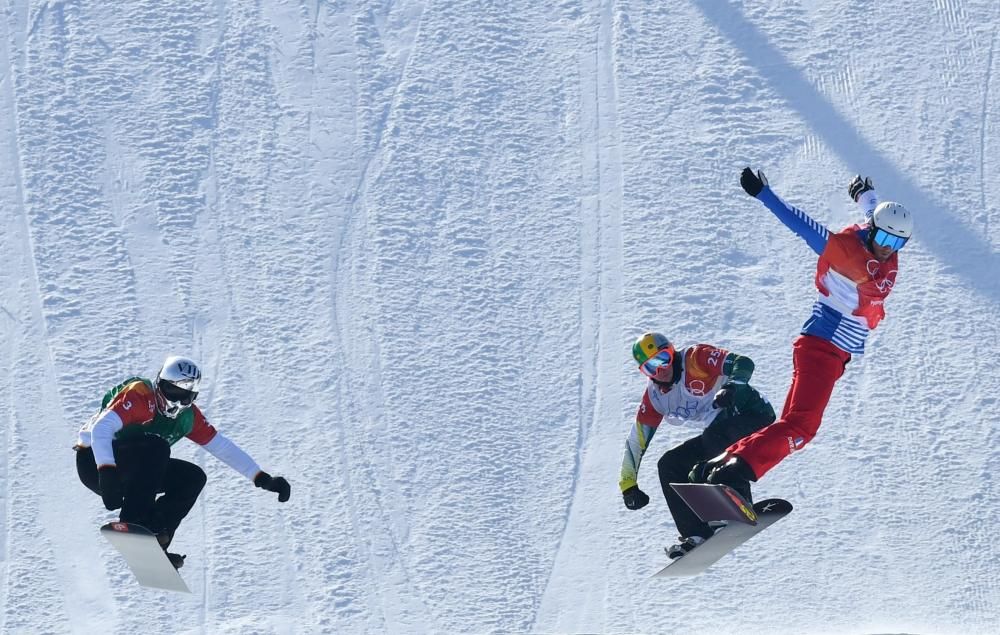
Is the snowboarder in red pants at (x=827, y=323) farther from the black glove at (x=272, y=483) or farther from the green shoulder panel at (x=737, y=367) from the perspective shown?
the black glove at (x=272, y=483)

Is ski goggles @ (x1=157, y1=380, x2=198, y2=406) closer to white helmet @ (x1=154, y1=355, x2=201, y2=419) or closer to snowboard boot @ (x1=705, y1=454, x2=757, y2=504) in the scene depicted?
white helmet @ (x1=154, y1=355, x2=201, y2=419)

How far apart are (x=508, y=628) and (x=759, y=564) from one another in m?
1.90

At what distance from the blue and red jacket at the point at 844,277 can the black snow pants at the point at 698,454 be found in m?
0.62

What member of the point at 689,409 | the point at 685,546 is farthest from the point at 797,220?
the point at 685,546

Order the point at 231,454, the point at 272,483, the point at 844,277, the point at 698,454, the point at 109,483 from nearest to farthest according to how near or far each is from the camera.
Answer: the point at 844,277 → the point at 109,483 → the point at 698,454 → the point at 272,483 → the point at 231,454

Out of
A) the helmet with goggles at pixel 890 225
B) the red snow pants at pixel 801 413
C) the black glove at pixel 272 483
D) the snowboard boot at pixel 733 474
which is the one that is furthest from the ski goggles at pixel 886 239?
the black glove at pixel 272 483

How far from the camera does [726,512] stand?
33.1ft

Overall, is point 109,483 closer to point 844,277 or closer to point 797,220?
point 797,220

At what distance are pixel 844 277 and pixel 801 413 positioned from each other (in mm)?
780

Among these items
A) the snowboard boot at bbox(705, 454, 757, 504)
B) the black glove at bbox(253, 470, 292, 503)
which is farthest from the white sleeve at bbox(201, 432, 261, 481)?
the snowboard boot at bbox(705, 454, 757, 504)

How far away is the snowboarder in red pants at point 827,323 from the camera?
32.3 ft

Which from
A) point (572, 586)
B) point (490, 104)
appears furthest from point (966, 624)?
point (490, 104)

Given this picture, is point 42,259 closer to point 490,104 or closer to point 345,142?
point 345,142

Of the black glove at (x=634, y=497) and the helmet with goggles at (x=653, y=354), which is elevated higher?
the helmet with goggles at (x=653, y=354)
